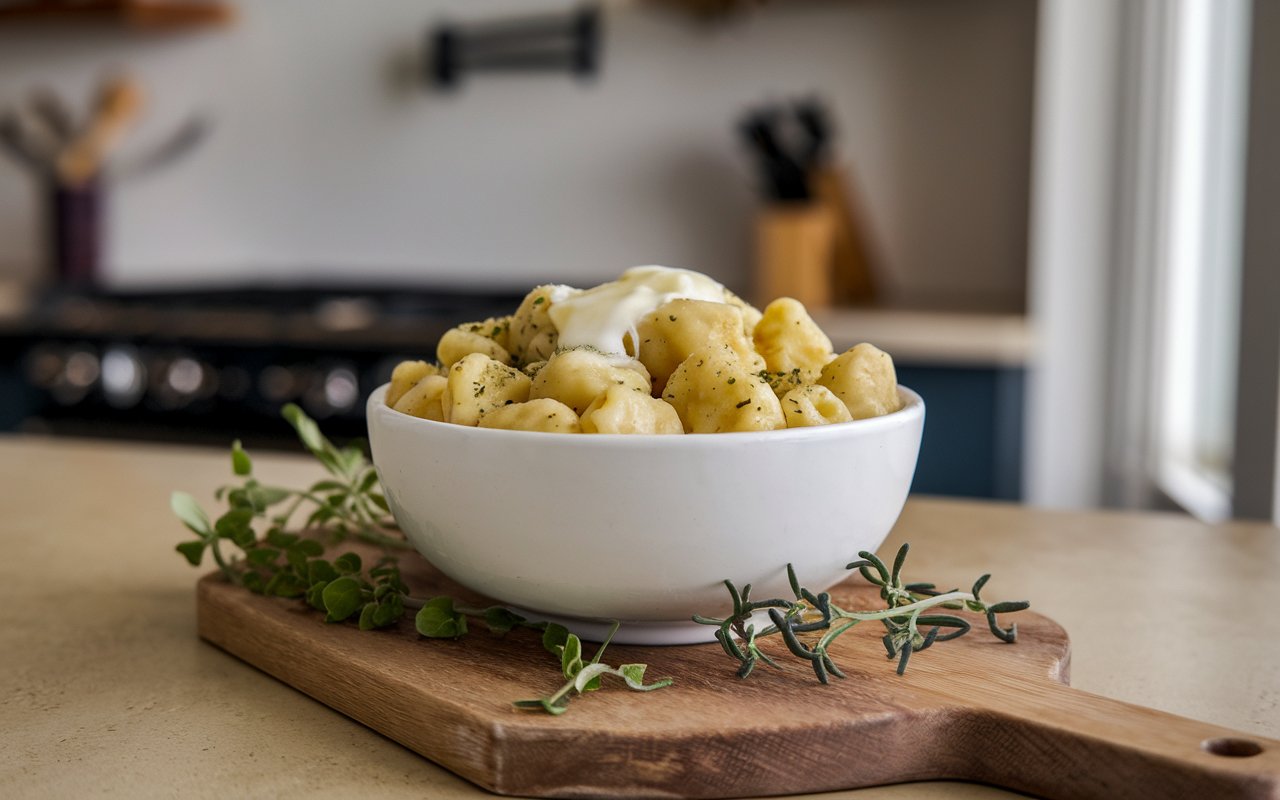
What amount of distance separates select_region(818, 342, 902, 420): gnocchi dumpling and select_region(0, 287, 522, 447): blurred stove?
1.72 meters

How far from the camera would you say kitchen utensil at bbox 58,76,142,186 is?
327 cm

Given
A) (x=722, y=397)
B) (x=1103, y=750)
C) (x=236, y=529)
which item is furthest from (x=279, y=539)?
(x=1103, y=750)

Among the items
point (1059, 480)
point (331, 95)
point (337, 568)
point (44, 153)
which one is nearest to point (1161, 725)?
point (337, 568)

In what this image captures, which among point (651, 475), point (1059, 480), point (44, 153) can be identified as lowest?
point (1059, 480)

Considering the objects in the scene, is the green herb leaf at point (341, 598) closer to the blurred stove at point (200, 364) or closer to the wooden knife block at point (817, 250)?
the blurred stove at point (200, 364)

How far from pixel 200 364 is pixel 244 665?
1.97 meters

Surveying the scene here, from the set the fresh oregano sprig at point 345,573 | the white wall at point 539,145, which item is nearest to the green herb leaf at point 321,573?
the fresh oregano sprig at point 345,573

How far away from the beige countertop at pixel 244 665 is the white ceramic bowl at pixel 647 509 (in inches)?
4.6

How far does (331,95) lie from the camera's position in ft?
10.8

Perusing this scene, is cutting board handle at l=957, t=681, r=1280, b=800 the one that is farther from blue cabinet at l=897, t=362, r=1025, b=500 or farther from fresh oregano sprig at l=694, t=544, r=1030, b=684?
blue cabinet at l=897, t=362, r=1025, b=500

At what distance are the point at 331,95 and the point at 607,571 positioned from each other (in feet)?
9.45

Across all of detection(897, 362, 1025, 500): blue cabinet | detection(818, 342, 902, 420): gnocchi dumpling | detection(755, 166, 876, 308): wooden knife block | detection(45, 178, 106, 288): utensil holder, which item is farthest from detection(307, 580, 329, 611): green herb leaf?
detection(45, 178, 106, 288): utensil holder

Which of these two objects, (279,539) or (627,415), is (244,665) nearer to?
(279,539)

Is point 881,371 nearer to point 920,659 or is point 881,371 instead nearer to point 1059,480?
point 920,659
